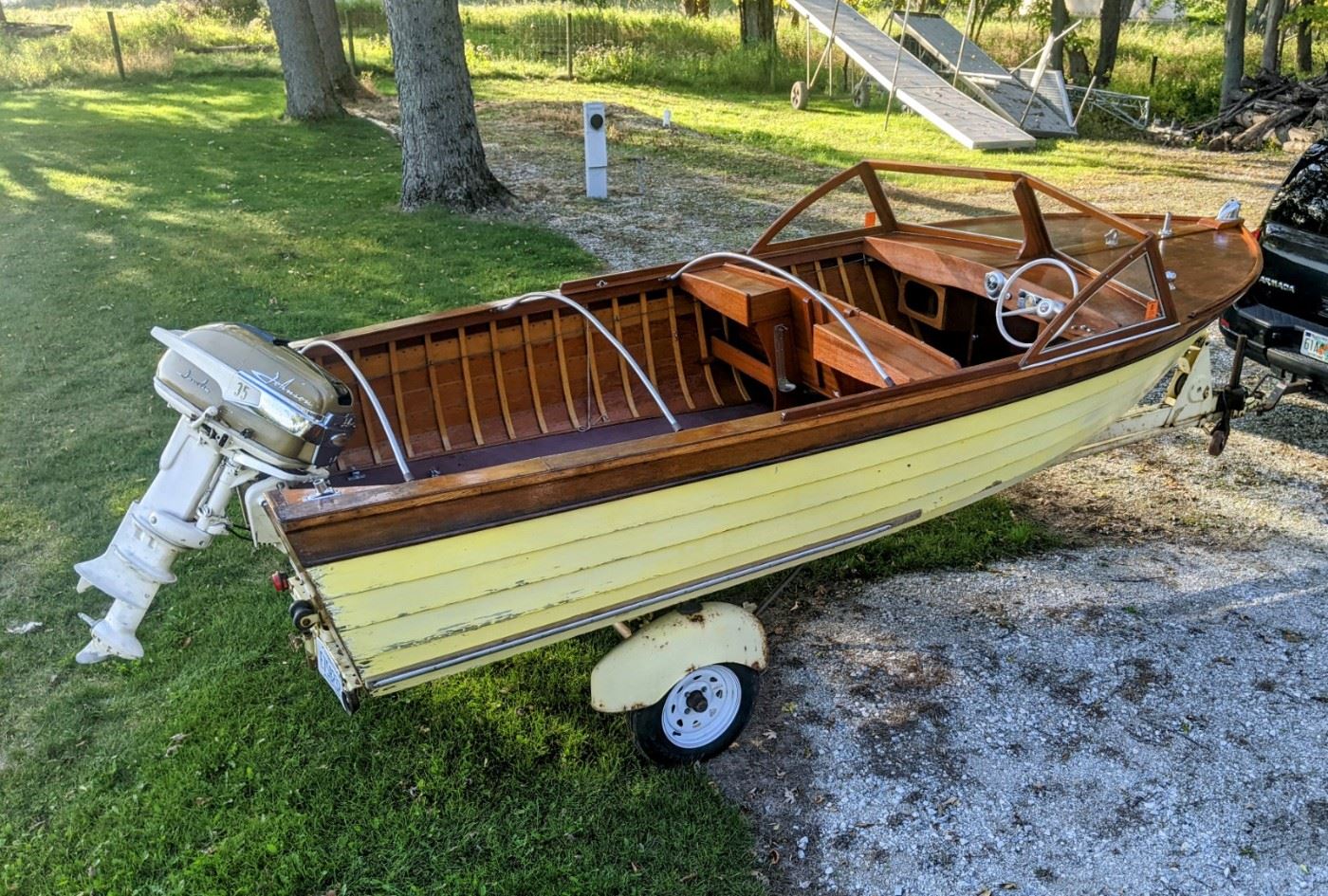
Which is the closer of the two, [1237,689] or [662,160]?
[1237,689]

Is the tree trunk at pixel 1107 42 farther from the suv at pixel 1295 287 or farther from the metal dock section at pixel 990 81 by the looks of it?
the suv at pixel 1295 287

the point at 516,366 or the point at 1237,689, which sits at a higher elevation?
the point at 516,366

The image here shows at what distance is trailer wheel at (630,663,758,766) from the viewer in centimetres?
325

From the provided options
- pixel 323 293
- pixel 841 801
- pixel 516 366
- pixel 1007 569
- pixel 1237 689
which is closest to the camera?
pixel 841 801

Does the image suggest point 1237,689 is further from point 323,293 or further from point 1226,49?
point 1226,49

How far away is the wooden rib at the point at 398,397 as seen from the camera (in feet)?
12.7

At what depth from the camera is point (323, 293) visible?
7777mm

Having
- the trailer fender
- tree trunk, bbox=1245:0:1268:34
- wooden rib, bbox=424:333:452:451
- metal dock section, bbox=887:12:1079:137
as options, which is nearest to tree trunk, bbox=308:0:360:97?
metal dock section, bbox=887:12:1079:137

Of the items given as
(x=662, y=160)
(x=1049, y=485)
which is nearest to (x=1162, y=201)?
(x=662, y=160)

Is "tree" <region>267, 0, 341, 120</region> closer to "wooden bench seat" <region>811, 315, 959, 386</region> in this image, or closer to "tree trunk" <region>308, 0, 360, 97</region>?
"tree trunk" <region>308, 0, 360, 97</region>

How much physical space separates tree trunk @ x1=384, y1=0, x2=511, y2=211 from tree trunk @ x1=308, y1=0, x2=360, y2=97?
7077 millimetres

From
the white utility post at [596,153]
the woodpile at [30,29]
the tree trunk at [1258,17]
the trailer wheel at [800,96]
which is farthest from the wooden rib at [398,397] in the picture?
the tree trunk at [1258,17]

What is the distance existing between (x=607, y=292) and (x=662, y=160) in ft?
32.3

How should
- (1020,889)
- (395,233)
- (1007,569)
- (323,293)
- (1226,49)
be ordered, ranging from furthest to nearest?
(1226,49) < (395,233) < (323,293) < (1007,569) < (1020,889)
